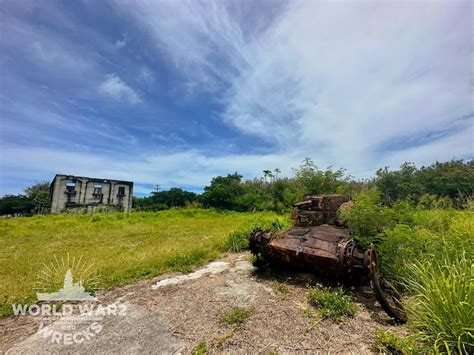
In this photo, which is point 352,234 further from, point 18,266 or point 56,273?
point 18,266

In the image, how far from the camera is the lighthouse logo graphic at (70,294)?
3.70m

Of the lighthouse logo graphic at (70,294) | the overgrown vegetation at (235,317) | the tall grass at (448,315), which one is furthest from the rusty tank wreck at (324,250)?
the lighthouse logo graphic at (70,294)

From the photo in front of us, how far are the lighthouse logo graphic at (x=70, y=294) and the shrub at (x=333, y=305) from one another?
339 cm

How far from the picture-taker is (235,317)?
9.27 ft

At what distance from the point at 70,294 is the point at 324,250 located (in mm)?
4193

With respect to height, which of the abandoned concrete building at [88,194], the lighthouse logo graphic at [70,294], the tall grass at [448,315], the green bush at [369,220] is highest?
the abandoned concrete building at [88,194]

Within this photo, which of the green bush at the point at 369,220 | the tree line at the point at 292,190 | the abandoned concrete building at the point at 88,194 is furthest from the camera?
the abandoned concrete building at the point at 88,194

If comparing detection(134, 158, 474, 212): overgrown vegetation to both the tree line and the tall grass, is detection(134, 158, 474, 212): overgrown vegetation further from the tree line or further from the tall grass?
the tall grass

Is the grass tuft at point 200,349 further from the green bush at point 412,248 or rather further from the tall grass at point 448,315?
the green bush at point 412,248

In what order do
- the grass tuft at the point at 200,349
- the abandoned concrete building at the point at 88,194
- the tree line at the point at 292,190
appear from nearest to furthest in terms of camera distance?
the grass tuft at the point at 200,349 → the tree line at the point at 292,190 → the abandoned concrete building at the point at 88,194

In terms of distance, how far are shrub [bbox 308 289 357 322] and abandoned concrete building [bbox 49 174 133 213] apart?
27.6 meters

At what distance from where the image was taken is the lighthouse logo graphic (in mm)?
3703

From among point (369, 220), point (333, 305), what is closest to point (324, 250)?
point (333, 305)

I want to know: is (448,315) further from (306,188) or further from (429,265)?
(306,188)
